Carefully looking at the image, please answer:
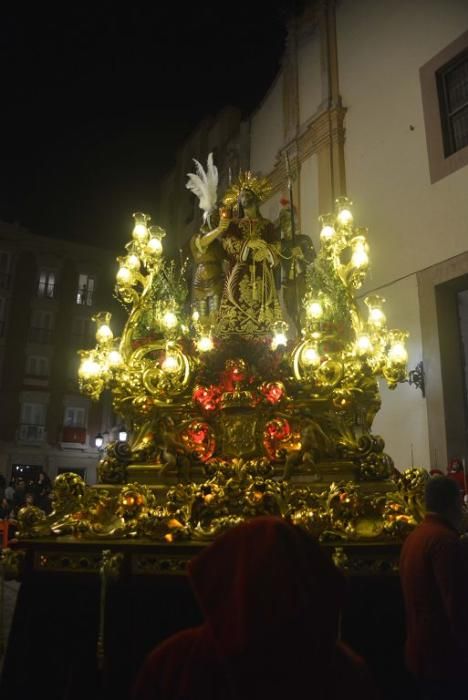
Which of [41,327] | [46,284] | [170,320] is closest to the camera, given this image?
[170,320]

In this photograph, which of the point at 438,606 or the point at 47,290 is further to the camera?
the point at 47,290

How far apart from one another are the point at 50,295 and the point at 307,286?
21821mm

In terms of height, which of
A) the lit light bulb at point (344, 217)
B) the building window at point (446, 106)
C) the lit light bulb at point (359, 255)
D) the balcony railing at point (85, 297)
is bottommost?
the lit light bulb at point (359, 255)

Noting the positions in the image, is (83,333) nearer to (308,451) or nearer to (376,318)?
(376,318)

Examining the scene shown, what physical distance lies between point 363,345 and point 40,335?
22709mm

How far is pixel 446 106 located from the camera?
8.71 m

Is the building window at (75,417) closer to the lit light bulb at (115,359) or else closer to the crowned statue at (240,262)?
the crowned statue at (240,262)

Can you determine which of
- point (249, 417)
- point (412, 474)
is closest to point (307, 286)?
point (249, 417)

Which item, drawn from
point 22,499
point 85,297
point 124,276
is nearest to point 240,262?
point 124,276

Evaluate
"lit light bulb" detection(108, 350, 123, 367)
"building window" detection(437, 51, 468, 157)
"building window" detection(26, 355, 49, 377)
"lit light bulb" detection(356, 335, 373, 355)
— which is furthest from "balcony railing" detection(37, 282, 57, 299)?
"lit light bulb" detection(356, 335, 373, 355)

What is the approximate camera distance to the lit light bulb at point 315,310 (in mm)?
5137

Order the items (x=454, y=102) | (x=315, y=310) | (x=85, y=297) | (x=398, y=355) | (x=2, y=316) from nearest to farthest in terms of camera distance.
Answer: (x=398, y=355), (x=315, y=310), (x=454, y=102), (x=2, y=316), (x=85, y=297)

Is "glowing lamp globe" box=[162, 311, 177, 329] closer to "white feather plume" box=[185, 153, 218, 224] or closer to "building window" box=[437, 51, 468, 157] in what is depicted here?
"white feather plume" box=[185, 153, 218, 224]

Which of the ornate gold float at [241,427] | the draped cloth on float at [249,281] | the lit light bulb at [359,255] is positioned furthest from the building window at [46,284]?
the lit light bulb at [359,255]
